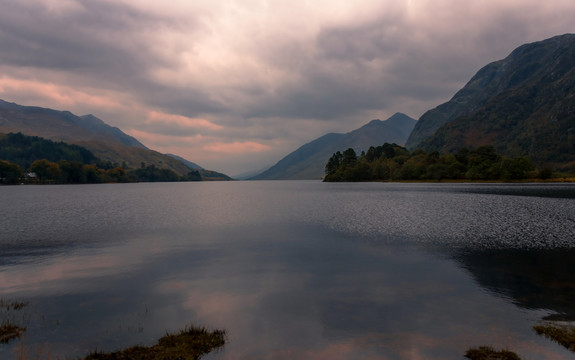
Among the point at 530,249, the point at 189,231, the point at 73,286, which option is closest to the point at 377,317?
the point at 73,286

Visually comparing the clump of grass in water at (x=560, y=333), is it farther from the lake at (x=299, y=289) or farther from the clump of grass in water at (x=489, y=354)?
the clump of grass in water at (x=489, y=354)

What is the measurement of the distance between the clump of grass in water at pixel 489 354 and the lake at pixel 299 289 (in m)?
0.45

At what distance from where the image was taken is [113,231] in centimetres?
5469

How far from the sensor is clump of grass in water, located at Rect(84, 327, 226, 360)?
15336 mm

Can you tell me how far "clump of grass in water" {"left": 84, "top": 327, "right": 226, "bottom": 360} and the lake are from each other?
77cm

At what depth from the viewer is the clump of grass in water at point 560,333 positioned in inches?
656

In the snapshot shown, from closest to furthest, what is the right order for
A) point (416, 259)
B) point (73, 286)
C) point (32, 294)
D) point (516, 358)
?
point (516, 358) → point (32, 294) → point (73, 286) → point (416, 259)

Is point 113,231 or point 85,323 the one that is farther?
point 113,231

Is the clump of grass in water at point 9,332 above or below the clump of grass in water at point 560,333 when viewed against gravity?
below

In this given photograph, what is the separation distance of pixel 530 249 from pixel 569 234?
14867 mm

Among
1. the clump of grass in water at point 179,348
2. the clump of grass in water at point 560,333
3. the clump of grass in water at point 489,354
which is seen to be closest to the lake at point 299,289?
the clump of grass in water at point 489,354

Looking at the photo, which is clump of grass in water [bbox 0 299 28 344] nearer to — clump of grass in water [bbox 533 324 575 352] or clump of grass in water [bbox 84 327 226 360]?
clump of grass in water [bbox 84 327 226 360]

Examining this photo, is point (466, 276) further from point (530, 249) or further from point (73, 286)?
point (73, 286)

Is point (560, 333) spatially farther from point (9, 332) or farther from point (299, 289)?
point (9, 332)
